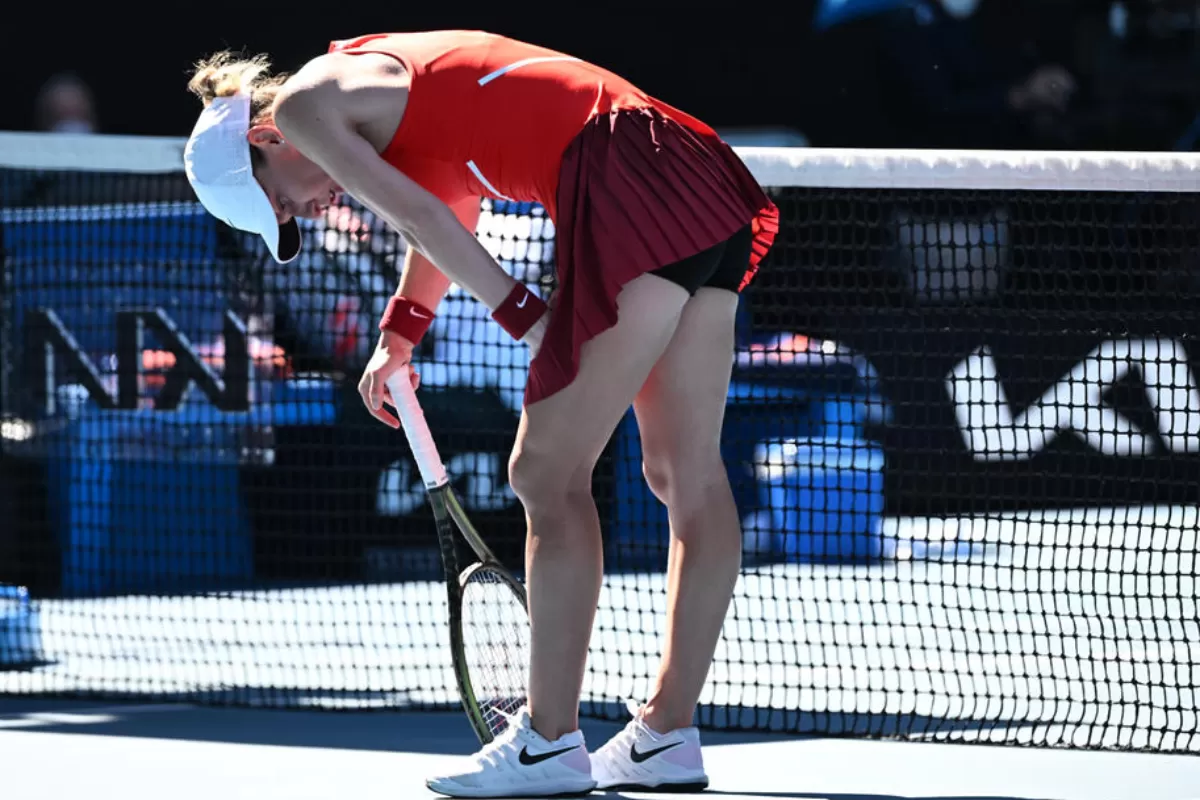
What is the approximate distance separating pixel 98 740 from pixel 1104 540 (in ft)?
14.0

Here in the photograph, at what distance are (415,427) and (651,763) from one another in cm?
76

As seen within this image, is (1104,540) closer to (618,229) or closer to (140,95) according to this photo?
(618,229)

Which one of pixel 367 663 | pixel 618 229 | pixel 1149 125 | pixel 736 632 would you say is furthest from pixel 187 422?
pixel 1149 125

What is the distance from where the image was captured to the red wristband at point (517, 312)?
284 centimetres

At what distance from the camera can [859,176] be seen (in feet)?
12.6

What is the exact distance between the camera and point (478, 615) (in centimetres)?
340

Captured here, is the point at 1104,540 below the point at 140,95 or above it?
below

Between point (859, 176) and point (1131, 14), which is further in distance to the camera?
point (1131, 14)

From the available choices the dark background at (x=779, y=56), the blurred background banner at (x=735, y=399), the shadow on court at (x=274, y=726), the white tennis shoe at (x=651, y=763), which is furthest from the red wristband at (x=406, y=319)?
the dark background at (x=779, y=56)

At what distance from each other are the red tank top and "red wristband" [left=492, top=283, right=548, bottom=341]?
0.20 meters

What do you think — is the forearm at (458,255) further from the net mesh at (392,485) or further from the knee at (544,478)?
the net mesh at (392,485)

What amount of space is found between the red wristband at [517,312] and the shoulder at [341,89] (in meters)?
0.38

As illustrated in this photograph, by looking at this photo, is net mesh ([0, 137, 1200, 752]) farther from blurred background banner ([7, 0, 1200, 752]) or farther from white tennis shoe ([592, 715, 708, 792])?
white tennis shoe ([592, 715, 708, 792])

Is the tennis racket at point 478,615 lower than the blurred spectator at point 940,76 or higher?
lower
